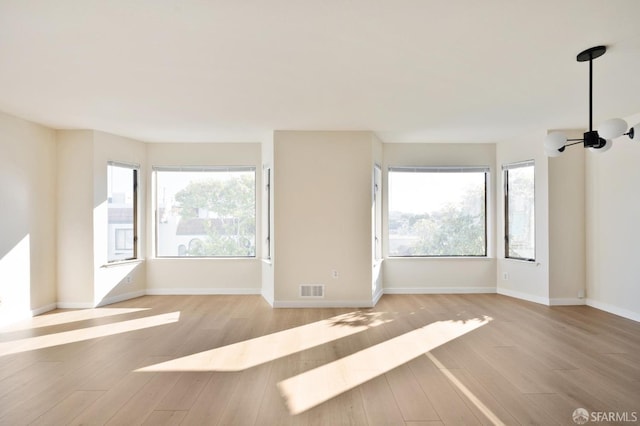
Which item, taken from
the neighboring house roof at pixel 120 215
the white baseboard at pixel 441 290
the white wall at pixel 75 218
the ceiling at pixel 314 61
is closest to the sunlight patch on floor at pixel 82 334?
the white wall at pixel 75 218

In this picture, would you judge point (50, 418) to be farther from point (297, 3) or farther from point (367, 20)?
point (367, 20)

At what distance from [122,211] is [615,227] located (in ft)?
23.6

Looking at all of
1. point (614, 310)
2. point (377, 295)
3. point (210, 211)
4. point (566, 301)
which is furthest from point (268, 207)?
point (614, 310)

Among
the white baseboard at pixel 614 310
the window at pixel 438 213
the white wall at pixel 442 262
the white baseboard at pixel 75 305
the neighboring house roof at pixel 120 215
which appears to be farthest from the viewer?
the window at pixel 438 213

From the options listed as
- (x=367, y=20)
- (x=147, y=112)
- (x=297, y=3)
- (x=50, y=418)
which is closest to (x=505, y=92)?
(x=367, y=20)

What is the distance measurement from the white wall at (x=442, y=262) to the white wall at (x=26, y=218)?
5076 mm

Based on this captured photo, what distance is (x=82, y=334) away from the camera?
4.33 meters

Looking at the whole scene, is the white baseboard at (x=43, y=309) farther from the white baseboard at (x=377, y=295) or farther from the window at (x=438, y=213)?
the window at (x=438, y=213)

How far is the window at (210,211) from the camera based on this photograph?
658cm

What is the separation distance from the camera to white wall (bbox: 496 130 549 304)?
5.71 m

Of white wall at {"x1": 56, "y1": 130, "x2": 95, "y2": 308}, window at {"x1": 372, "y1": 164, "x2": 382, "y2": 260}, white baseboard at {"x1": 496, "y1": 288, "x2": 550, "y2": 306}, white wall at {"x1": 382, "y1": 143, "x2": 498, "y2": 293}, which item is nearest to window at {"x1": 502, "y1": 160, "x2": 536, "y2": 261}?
white wall at {"x1": 382, "y1": 143, "x2": 498, "y2": 293}

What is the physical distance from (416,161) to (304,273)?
279 centimetres

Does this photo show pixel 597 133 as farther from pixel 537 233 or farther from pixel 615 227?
pixel 537 233

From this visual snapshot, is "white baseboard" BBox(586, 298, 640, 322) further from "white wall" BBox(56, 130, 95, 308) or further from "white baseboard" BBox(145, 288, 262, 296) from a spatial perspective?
"white wall" BBox(56, 130, 95, 308)
